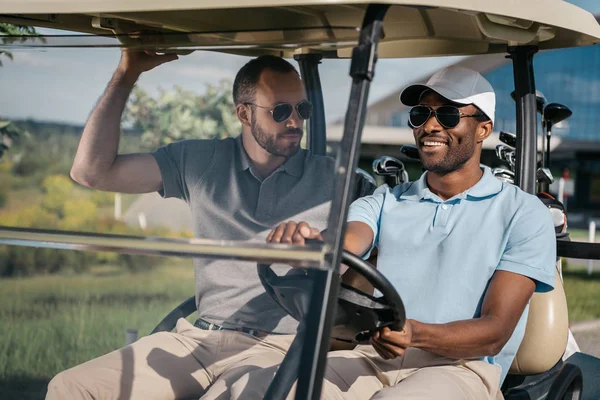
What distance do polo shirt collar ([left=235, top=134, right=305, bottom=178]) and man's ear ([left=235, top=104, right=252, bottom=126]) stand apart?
36 mm

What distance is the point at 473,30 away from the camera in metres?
2.45

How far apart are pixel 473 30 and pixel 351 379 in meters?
1.06

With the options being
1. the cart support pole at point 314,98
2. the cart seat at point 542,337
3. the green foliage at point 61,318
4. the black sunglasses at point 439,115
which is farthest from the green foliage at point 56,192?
the cart seat at point 542,337

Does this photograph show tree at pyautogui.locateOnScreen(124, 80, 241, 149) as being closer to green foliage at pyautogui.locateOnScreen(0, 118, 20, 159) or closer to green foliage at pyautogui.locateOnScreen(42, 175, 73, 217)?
green foliage at pyautogui.locateOnScreen(42, 175, 73, 217)

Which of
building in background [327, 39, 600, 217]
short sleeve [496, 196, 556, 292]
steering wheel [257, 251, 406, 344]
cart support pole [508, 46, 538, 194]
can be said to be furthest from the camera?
building in background [327, 39, 600, 217]

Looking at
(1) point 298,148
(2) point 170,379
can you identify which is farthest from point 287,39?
(2) point 170,379

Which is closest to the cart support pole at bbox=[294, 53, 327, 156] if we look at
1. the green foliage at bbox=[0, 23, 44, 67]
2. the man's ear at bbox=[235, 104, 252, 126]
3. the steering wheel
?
the man's ear at bbox=[235, 104, 252, 126]

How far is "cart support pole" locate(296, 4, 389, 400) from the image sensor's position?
1.74 meters

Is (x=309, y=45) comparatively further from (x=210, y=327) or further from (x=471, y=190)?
(x=471, y=190)

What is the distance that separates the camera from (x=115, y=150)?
6.79 ft

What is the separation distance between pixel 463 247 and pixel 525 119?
706 millimetres

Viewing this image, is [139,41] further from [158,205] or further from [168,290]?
[168,290]

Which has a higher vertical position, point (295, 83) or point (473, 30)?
point (473, 30)

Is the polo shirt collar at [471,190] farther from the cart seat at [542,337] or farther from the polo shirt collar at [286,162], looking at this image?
the polo shirt collar at [286,162]
